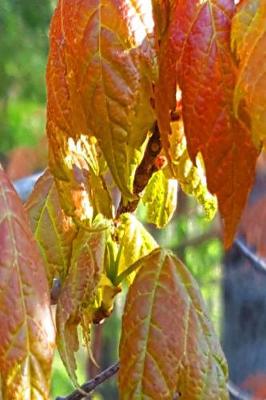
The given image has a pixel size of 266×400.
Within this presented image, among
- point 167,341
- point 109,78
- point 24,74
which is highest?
point 24,74

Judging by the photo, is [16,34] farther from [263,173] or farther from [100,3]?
[100,3]

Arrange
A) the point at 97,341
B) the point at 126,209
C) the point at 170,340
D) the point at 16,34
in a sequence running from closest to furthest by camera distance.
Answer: the point at 170,340, the point at 126,209, the point at 97,341, the point at 16,34

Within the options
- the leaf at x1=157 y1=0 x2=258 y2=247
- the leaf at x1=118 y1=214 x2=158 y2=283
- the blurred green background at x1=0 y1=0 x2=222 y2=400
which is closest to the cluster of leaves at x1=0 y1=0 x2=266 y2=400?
the leaf at x1=157 y1=0 x2=258 y2=247

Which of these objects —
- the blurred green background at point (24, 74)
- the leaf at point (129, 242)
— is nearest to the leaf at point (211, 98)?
the leaf at point (129, 242)

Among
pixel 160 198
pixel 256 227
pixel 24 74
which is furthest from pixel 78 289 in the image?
pixel 24 74

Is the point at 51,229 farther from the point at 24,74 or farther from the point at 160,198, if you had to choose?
the point at 24,74

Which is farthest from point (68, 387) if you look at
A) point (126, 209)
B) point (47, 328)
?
point (47, 328)
